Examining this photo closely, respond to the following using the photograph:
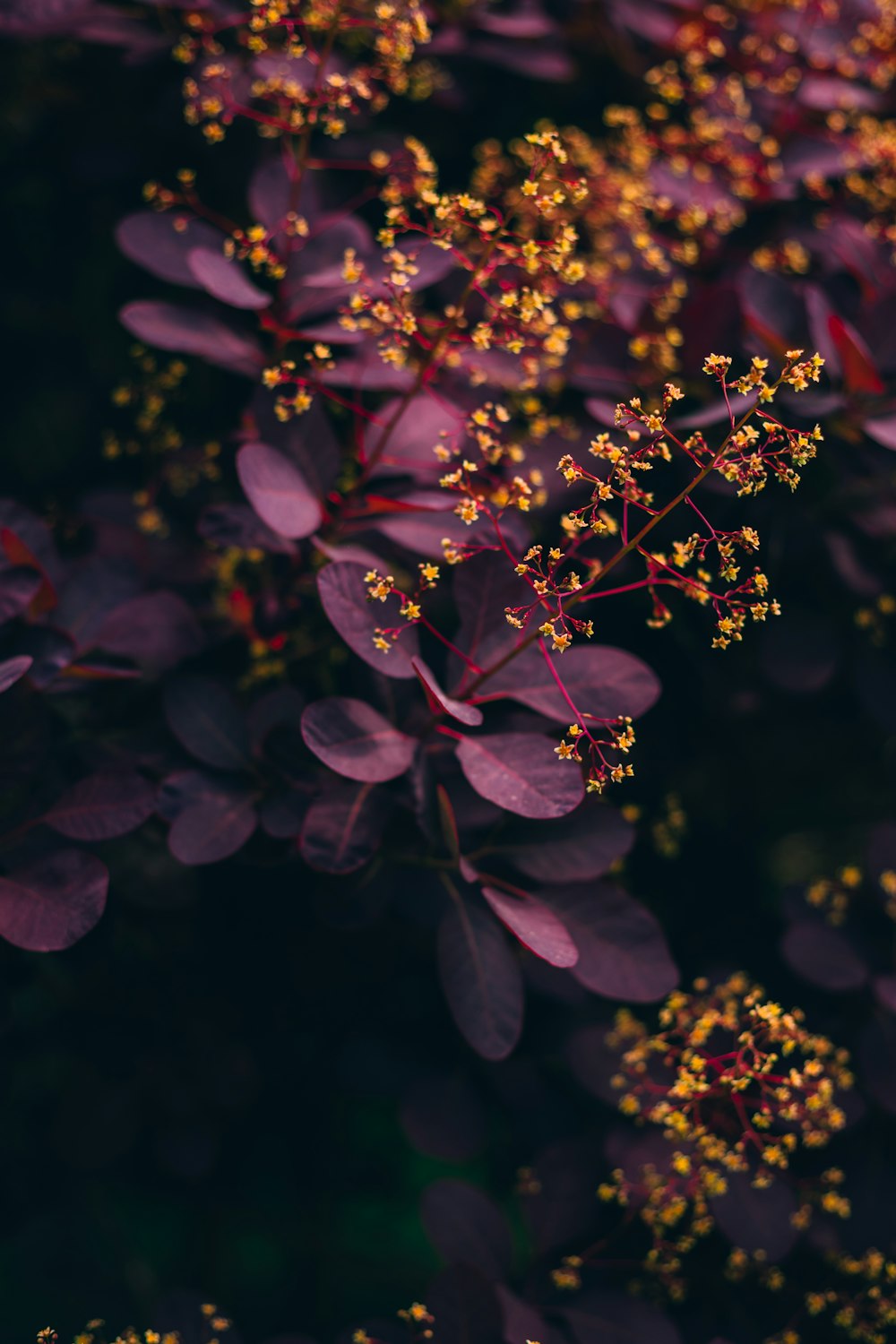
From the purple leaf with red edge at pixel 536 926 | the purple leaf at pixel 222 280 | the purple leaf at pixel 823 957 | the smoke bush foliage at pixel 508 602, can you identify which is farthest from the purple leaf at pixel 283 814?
the purple leaf at pixel 823 957

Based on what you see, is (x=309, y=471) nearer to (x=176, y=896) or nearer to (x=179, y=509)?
(x=179, y=509)

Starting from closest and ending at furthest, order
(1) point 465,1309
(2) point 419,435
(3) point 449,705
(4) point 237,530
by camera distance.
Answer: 1. (3) point 449,705
2. (1) point 465,1309
3. (4) point 237,530
4. (2) point 419,435

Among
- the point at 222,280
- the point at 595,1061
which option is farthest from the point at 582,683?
the point at 222,280

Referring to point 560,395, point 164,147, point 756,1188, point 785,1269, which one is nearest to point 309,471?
point 560,395

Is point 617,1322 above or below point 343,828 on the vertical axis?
below

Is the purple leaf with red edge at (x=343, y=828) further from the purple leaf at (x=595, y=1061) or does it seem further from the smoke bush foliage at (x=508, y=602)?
the purple leaf at (x=595, y=1061)

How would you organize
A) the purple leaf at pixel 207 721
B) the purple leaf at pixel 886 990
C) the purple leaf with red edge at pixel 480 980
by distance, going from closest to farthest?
1. the purple leaf with red edge at pixel 480 980
2. the purple leaf at pixel 207 721
3. the purple leaf at pixel 886 990

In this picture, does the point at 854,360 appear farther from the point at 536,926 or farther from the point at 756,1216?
the point at 756,1216
